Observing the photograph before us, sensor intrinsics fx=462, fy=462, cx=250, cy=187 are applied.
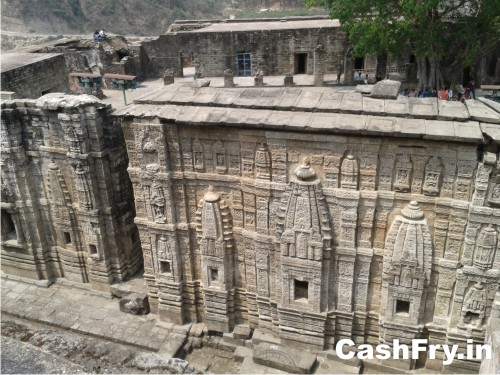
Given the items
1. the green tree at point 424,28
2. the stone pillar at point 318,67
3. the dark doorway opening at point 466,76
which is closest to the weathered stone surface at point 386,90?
the green tree at point 424,28

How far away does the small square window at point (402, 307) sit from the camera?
986 cm

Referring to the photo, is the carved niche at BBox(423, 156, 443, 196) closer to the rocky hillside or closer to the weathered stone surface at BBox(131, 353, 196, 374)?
the weathered stone surface at BBox(131, 353, 196, 374)

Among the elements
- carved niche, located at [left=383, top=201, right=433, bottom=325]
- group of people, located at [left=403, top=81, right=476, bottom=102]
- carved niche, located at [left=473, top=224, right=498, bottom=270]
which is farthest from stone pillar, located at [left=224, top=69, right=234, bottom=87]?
carved niche, located at [left=473, top=224, right=498, bottom=270]

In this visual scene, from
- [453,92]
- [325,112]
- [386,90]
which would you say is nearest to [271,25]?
[453,92]

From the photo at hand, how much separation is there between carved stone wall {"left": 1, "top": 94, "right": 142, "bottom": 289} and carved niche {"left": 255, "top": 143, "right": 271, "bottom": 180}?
4.38 m

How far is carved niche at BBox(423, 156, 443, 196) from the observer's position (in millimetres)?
8516

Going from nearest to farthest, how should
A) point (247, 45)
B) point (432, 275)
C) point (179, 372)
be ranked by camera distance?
point (432, 275)
point (179, 372)
point (247, 45)

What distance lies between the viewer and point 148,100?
1040cm

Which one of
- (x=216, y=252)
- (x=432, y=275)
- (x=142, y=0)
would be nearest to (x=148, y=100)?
(x=216, y=252)

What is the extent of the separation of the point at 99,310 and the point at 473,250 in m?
9.33

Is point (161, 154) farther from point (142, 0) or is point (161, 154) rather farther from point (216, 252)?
point (142, 0)

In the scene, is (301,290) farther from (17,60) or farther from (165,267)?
(17,60)

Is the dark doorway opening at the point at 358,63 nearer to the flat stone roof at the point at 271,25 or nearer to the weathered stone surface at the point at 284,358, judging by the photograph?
the flat stone roof at the point at 271,25

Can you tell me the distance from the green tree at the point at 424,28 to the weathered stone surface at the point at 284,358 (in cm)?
1136
